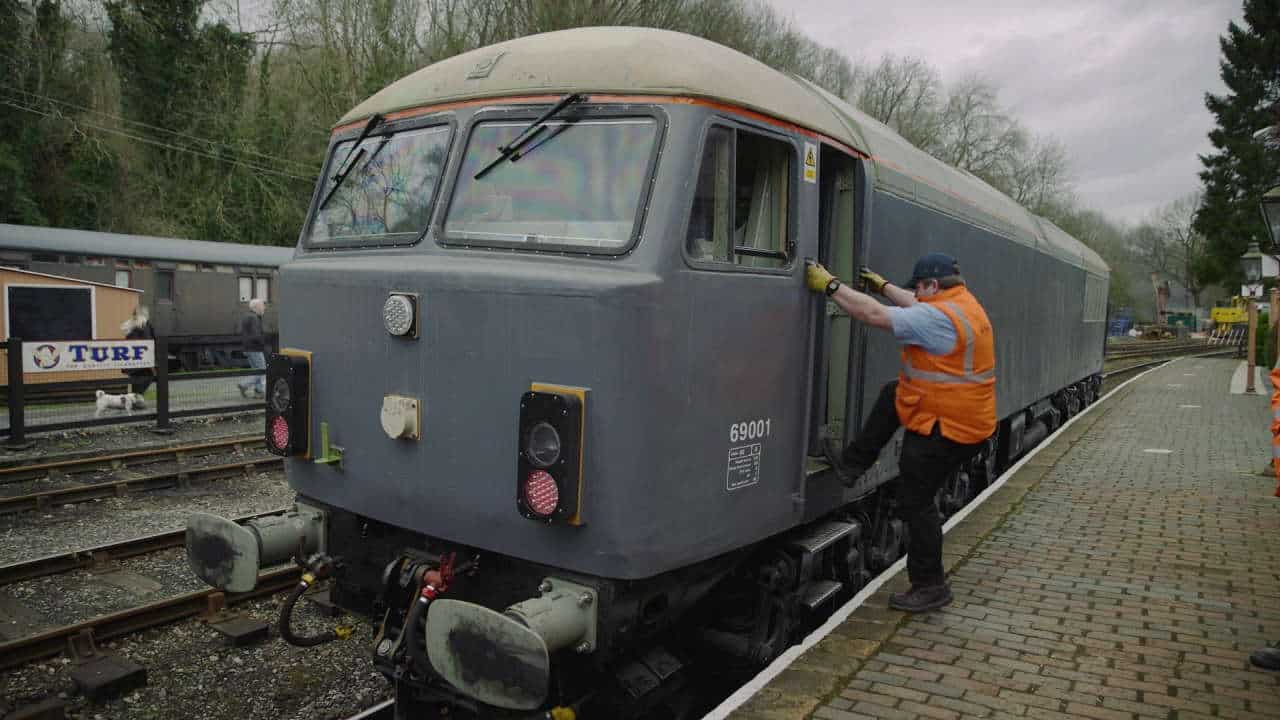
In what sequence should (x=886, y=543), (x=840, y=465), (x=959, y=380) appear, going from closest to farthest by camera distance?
1. (x=959, y=380)
2. (x=840, y=465)
3. (x=886, y=543)

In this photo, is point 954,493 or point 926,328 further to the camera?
point 954,493

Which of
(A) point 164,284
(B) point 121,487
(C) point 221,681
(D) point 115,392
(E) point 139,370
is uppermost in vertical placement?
(A) point 164,284

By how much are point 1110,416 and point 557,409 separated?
14.4 m

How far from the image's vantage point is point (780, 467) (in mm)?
4266

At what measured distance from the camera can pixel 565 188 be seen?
379 centimetres

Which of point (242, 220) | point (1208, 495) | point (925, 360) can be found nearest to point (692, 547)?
point (925, 360)

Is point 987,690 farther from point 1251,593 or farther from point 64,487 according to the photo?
point 64,487

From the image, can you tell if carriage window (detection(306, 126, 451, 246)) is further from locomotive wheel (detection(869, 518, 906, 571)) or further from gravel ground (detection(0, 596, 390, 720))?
locomotive wheel (detection(869, 518, 906, 571))

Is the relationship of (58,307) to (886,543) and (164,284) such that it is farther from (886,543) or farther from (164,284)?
(886,543)

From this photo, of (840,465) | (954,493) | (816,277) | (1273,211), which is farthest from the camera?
(1273,211)

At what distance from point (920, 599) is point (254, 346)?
20.1m

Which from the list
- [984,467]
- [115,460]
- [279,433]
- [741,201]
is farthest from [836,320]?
[115,460]

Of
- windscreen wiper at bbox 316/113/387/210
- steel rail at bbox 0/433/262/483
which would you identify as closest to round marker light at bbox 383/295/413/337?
windscreen wiper at bbox 316/113/387/210

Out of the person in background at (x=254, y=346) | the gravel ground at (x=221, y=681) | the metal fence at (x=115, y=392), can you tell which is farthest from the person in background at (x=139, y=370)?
the gravel ground at (x=221, y=681)
